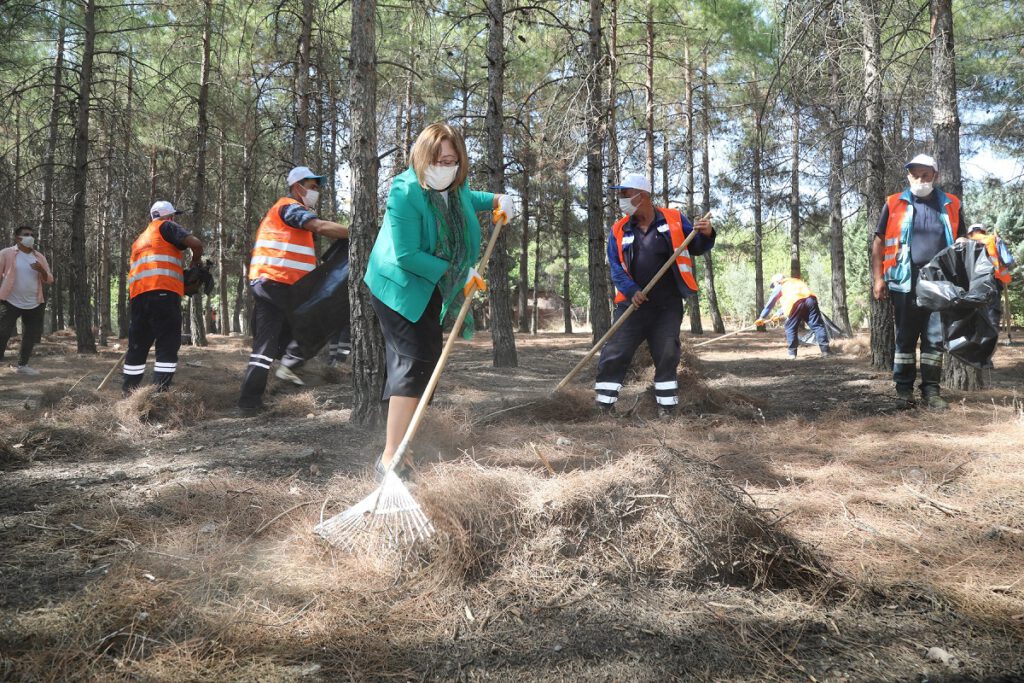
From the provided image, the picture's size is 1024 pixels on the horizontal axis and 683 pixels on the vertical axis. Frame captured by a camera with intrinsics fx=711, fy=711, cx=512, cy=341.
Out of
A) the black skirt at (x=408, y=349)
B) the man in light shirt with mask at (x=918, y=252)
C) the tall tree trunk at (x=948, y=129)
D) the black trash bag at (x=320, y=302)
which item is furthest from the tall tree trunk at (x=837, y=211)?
the black skirt at (x=408, y=349)

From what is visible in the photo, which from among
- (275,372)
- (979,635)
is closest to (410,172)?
(979,635)

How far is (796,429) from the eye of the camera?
15.2 ft

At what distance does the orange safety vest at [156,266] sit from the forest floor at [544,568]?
2.29 meters

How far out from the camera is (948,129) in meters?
6.31

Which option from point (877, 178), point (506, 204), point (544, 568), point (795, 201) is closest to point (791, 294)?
point (877, 178)

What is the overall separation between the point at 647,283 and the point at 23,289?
25.4 ft

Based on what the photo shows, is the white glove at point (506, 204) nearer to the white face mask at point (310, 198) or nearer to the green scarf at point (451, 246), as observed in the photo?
the green scarf at point (451, 246)

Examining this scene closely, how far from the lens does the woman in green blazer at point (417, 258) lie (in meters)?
3.36

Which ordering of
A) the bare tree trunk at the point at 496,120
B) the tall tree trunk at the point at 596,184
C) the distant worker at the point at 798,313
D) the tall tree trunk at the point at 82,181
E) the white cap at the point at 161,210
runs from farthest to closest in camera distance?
the distant worker at the point at 798,313
the tall tree trunk at the point at 82,181
the tall tree trunk at the point at 596,184
the bare tree trunk at the point at 496,120
the white cap at the point at 161,210

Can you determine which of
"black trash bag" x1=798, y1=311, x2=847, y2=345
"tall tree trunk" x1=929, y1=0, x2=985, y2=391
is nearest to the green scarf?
"tall tree trunk" x1=929, y1=0, x2=985, y2=391

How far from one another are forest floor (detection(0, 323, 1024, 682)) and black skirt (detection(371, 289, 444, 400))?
46 cm

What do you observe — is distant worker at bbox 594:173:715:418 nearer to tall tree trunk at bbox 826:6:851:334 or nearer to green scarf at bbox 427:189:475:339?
green scarf at bbox 427:189:475:339

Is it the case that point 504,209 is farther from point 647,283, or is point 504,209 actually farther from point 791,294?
point 791,294

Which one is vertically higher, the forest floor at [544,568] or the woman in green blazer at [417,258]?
the woman in green blazer at [417,258]
